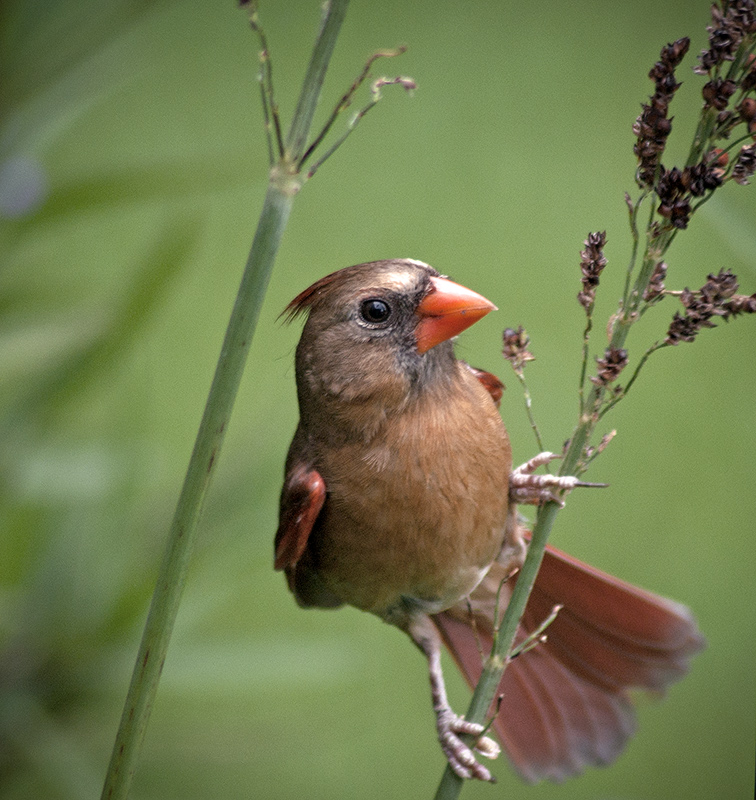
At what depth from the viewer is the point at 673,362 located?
3.63 m

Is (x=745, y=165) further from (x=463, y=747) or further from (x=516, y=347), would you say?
(x=463, y=747)

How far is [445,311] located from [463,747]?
0.59 m

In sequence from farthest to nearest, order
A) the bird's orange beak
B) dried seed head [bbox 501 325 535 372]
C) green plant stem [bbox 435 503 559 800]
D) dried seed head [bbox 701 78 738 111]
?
the bird's orange beak, dried seed head [bbox 501 325 535 372], green plant stem [bbox 435 503 559 800], dried seed head [bbox 701 78 738 111]

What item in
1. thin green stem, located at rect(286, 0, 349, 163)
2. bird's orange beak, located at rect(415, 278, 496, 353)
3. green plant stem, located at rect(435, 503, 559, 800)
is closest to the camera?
thin green stem, located at rect(286, 0, 349, 163)

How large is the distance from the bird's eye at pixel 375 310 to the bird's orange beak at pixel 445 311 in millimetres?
49

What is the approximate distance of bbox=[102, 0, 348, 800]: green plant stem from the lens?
758 millimetres

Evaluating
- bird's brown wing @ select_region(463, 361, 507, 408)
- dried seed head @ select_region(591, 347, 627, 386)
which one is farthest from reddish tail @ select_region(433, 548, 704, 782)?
dried seed head @ select_region(591, 347, 627, 386)

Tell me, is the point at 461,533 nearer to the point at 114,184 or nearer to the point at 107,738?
the point at 114,184

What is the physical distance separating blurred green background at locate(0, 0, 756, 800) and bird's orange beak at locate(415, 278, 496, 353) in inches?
13.2

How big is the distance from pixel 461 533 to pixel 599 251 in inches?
23.7

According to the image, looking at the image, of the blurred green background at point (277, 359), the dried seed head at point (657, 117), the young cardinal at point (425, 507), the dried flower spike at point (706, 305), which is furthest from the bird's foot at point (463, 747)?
the dried seed head at point (657, 117)

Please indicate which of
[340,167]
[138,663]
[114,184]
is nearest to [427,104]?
[340,167]

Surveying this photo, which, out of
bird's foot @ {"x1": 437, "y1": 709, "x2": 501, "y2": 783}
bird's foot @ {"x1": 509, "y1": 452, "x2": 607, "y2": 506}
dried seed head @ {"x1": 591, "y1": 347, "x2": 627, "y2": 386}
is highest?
dried seed head @ {"x1": 591, "y1": 347, "x2": 627, "y2": 386}

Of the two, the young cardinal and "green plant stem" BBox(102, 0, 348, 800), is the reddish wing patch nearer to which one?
the young cardinal
